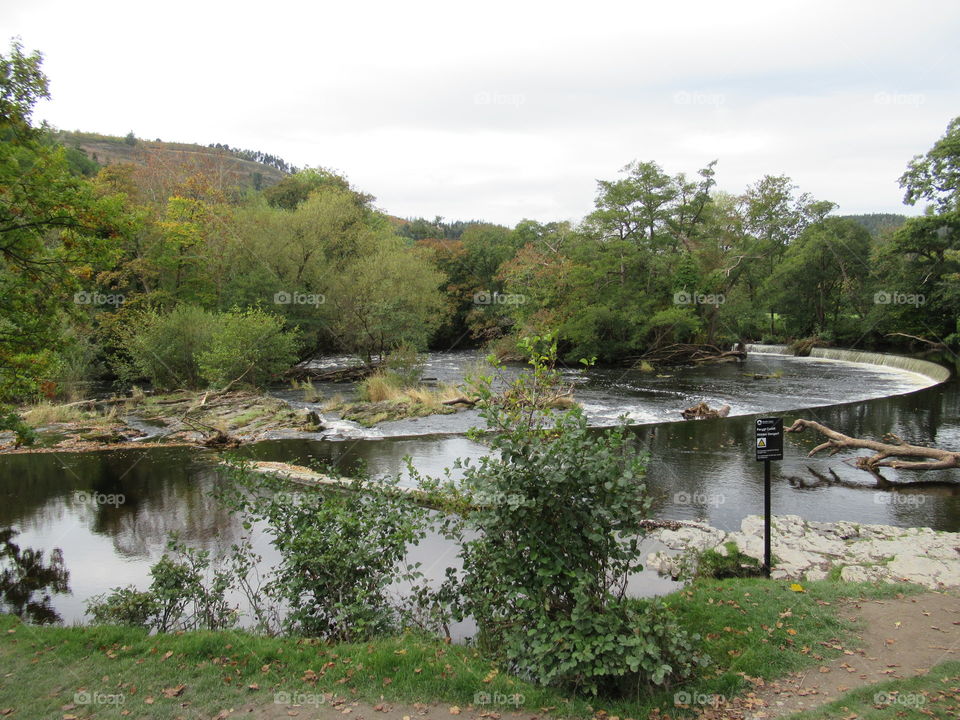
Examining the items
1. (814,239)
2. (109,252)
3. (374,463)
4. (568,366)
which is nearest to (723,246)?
(814,239)

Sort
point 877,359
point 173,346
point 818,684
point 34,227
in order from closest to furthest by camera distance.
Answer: point 818,684
point 34,227
point 173,346
point 877,359

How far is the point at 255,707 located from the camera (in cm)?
515

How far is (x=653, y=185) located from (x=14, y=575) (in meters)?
37.6

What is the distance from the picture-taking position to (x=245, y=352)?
26234 millimetres

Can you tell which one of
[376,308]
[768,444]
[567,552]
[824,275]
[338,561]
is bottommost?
[338,561]

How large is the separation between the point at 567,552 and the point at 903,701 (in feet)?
8.87

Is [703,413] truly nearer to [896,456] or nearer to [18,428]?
[896,456]

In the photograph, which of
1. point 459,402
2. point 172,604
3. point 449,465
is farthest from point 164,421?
point 172,604

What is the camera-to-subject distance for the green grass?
450 centimetres

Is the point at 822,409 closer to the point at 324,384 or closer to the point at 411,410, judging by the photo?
the point at 411,410

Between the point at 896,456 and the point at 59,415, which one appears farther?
the point at 59,415

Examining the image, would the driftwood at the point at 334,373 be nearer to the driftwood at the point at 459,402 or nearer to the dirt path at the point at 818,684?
the driftwood at the point at 459,402

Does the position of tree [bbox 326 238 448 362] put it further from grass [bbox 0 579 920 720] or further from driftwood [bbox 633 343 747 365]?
grass [bbox 0 579 920 720]

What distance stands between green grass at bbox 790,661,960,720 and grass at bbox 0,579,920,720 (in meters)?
0.70
